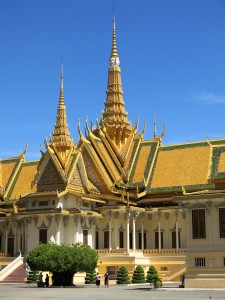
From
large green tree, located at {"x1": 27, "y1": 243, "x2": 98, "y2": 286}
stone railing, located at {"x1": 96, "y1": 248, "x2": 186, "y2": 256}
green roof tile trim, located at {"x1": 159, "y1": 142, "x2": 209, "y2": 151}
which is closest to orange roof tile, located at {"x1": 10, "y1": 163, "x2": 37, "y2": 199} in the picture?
stone railing, located at {"x1": 96, "y1": 248, "x2": 186, "y2": 256}

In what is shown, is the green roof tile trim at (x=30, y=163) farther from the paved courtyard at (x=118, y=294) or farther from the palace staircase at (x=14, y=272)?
the paved courtyard at (x=118, y=294)

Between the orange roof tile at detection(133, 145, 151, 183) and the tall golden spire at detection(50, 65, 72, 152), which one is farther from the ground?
the tall golden spire at detection(50, 65, 72, 152)

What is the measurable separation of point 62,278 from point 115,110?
2645 cm

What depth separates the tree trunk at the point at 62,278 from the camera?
121 ft

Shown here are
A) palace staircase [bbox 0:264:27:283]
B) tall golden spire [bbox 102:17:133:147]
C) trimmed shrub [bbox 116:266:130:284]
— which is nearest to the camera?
trimmed shrub [bbox 116:266:130:284]

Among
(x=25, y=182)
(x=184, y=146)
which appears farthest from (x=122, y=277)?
(x=25, y=182)

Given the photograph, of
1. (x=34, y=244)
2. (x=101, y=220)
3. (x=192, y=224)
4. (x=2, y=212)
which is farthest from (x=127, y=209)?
(x=192, y=224)

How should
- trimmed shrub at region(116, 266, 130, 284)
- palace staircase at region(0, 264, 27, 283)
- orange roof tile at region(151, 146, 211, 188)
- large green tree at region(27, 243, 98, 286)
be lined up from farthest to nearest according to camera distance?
orange roof tile at region(151, 146, 211, 188) < palace staircase at region(0, 264, 27, 283) < trimmed shrub at region(116, 266, 130, 284) < large green tree at region(27, 243, 98, 286)

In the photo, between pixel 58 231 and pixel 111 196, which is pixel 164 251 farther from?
pixel 58 231

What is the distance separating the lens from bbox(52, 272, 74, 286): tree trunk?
36906 millimetres

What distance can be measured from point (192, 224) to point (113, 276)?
44.1 ft

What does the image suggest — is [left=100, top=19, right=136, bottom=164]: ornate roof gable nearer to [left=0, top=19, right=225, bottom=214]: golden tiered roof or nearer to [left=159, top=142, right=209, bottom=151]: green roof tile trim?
[left=0, top=19, right=225, bottom=214]: golden tiered roof

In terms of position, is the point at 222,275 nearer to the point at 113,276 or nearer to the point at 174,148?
the point at 113,276

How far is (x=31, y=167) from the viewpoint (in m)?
59.9
